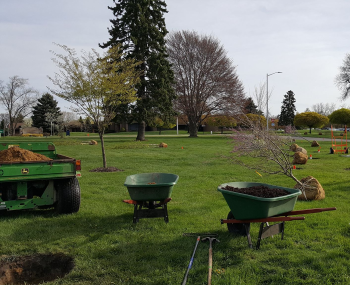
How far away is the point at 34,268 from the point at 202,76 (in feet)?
121

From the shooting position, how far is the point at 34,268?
4.14 m

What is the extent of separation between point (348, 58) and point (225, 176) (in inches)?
1958

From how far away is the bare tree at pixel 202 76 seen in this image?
3909 cm

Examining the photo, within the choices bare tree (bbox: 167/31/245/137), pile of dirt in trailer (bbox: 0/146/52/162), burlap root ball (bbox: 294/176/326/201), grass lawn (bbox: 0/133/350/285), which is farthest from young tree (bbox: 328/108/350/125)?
pile of dirt in trailer (bbox: 0/146/52/162)

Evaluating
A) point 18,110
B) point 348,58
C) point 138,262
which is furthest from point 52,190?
point 18,110

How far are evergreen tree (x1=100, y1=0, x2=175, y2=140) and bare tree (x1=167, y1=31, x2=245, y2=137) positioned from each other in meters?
8.95

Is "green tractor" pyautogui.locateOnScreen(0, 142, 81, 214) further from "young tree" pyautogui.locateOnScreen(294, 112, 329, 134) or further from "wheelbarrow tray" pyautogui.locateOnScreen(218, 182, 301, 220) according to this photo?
"young tree" pyautogui.locateOnScreen(294, 112, 329, 134)

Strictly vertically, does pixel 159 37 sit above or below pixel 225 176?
above

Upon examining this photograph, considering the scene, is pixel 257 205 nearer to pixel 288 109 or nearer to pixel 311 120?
pixel 311 120

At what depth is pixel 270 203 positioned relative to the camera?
417 cm

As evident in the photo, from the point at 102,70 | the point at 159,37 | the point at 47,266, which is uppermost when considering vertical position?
the point at 159,37

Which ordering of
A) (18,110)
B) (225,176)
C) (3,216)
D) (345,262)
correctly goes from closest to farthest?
(345,262) < (3,216) < (225,176) < (18,110)

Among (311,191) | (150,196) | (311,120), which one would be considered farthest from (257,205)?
(311,120)

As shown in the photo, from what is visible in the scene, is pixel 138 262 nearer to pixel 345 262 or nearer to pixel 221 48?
pixel 345 262
